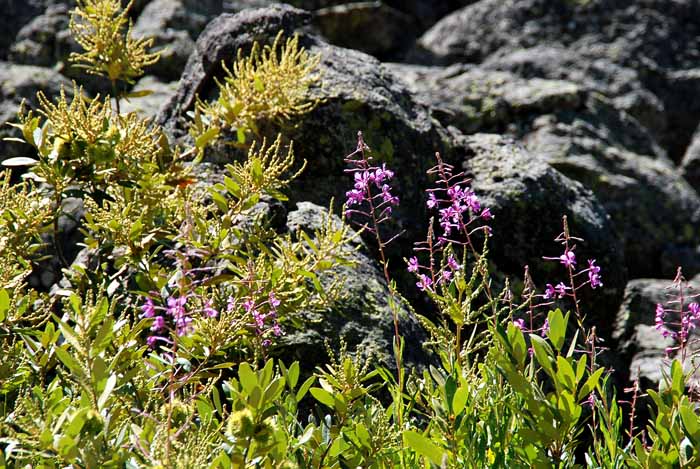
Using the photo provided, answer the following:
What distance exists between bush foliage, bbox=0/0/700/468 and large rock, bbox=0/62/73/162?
1519 mm

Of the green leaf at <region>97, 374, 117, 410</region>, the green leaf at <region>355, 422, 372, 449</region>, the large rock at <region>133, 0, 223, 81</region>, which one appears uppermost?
the green leaf at <region>97, 374, 117, 410</region>

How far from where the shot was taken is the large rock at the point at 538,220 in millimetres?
4105

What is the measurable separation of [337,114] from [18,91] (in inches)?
97.9

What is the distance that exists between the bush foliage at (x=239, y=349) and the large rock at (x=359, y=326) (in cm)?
6

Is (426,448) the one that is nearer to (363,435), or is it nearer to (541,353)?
(363,435)

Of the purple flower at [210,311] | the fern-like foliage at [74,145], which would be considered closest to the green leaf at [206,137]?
A: the fern-like foliage at [74,145]

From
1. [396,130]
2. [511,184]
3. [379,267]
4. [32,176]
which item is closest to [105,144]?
[32,176]

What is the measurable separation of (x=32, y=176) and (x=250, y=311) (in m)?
1.06

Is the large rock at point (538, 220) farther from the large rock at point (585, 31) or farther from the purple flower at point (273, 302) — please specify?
the large rock at point (585, 31)

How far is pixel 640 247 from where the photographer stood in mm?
5930

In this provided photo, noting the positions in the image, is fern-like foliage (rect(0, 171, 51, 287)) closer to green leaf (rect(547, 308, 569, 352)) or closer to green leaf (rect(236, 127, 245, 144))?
green leaf (rect(236, 127, 245, 144))

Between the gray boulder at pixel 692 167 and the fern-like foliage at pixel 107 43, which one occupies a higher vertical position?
the fern-like foliage at pixel 107 43

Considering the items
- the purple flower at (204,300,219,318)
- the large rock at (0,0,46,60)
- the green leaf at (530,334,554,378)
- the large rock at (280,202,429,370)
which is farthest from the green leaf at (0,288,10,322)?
the large rock at (0,0,46,60)

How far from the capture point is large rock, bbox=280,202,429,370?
10.1 ft
